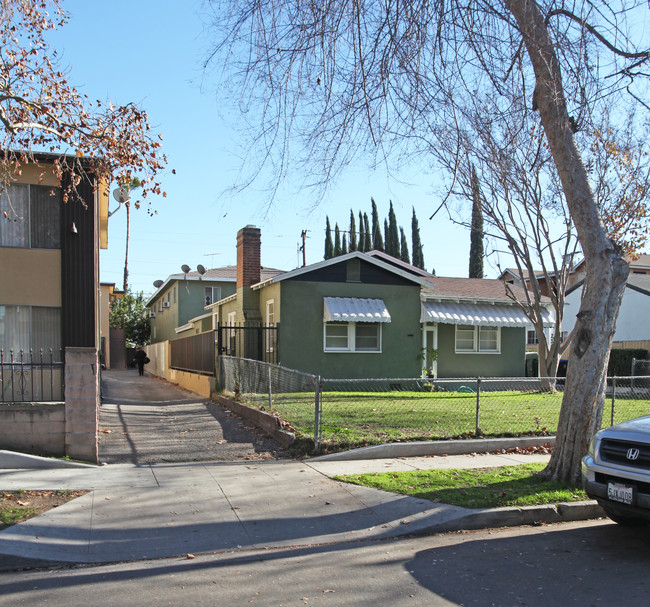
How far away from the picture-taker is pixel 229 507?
22.8ft

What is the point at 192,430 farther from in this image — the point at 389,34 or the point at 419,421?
the point at 389,34

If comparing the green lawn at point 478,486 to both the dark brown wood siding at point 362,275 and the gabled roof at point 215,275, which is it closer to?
the dark brown wood siding at point 362,275

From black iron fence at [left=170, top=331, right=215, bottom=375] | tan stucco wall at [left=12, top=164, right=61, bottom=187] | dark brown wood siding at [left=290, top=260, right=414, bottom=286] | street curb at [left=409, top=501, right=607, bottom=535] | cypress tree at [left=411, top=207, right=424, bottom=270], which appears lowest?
street curb at [left=409, top=501, right=607, bottom=535]

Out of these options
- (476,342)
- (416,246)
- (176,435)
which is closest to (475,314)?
(476,342)

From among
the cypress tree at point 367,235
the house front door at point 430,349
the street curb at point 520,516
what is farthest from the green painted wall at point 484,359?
the cypress tree at point 367,235

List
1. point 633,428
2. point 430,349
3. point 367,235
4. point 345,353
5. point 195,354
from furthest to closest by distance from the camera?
point 367,235
point 430,349
point 195,354
point 345,353
point 633,428

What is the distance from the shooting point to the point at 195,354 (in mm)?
21891

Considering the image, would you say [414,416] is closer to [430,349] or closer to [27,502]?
[27,502]

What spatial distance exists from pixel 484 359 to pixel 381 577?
63.0 feet

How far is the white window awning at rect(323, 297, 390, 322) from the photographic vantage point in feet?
64.9

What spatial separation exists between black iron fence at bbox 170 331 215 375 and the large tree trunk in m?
12.5

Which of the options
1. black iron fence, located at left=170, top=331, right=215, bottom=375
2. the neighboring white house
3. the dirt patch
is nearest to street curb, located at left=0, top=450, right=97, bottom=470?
the dirt patch

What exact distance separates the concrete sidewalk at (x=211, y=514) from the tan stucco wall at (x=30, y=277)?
3.50m

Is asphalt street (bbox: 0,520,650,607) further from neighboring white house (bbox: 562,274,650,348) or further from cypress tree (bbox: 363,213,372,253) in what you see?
cypress tree (bbox: 363,213,372,253)
